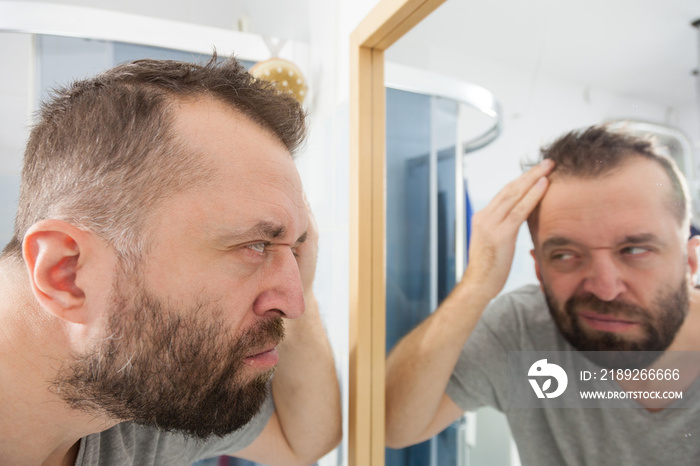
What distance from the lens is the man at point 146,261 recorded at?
0.56 metres

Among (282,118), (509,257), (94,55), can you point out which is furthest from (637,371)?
(94,55)

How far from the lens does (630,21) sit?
448 millimetres

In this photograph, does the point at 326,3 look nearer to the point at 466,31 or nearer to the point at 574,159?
the point at 466,31

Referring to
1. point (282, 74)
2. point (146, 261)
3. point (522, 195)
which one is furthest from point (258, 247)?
point (282, 74)

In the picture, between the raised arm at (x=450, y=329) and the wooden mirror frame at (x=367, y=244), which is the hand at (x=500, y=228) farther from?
the wooden mirror frame at (x=367, y=244)

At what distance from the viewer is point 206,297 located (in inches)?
22.9

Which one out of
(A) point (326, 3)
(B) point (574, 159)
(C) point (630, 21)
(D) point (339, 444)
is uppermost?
(A) point (326, 3)

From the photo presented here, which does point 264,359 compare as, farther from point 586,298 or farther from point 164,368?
point 586,298

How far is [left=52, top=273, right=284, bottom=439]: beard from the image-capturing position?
0.57m

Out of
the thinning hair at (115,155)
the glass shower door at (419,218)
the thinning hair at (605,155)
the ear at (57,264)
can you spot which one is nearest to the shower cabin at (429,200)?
A: the glass shower door at (419,218)

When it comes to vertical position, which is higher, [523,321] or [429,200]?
[429,200]

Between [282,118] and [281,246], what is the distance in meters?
0.20

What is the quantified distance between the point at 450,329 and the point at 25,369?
0.59m

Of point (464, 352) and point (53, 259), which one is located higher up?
point (53, 259)
